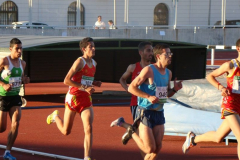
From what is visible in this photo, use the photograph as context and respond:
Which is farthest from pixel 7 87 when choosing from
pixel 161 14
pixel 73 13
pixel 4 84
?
pixel 161 14

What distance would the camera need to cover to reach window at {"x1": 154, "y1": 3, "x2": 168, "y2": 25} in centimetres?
5359

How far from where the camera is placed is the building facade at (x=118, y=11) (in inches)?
1923

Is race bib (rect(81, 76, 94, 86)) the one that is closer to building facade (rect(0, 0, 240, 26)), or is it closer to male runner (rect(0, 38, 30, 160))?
male runner (rect(0, 38, 30, 160))

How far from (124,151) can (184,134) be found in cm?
136

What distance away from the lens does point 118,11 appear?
167 feet

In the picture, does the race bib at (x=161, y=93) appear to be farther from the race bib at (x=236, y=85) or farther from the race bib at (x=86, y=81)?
the race bib at (x=86, y=81)

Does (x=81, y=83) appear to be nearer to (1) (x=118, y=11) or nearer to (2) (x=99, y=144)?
(2) (x=99, y=144)

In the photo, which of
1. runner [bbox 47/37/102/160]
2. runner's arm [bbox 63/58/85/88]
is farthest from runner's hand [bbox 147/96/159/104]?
runner's arm [bbox 63/58/85/88]

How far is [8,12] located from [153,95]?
4386 centimetres

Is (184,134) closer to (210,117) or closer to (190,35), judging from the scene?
(210,117)

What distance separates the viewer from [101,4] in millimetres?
51344

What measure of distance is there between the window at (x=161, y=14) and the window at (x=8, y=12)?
13721 mm

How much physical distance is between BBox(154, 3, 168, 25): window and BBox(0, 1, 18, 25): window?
13.7 m

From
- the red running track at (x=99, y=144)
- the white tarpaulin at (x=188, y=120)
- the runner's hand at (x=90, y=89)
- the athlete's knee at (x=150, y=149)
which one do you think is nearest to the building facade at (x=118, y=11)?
the red running track at (x=99, y=144)
